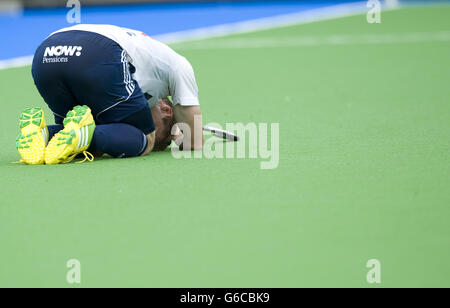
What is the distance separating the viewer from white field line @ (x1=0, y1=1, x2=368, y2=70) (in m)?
13.5

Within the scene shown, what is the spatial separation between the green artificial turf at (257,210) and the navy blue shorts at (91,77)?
336 millimetres

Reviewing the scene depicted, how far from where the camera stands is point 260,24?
16125 millimetres

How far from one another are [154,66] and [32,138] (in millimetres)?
875

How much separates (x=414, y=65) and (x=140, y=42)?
18.2ft

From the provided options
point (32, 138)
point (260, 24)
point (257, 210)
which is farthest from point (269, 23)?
point (257, 210)

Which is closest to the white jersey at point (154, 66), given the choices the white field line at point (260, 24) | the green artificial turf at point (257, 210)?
the green artificial turf at point (257, 210)

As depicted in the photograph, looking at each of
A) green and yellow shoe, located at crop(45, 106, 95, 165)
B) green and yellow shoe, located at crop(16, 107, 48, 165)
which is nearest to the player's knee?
green and yellow shoe, located at crop(45, 106, 95, 165)

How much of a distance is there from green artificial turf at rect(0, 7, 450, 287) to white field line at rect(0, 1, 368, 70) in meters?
5.91

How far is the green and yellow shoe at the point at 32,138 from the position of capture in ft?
16.5

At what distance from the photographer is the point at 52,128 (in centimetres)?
532

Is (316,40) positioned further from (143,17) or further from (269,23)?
(143,17)

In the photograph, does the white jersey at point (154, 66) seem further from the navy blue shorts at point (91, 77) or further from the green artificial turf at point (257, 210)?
the green artificial turf at point (257, 210)
